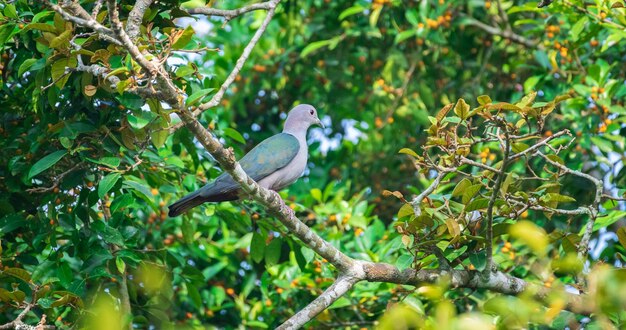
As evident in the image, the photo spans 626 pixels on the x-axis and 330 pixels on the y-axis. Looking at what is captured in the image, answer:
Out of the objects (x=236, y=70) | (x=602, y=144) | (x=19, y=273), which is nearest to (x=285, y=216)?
(x=236, y=70)

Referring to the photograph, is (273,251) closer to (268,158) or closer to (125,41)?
(268,158)

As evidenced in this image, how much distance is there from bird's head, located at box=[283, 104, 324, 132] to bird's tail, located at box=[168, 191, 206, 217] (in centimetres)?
122

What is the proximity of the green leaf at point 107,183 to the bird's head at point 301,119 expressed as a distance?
70.2 inches

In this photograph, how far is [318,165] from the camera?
7.23 metres

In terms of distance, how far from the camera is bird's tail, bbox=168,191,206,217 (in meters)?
4.50

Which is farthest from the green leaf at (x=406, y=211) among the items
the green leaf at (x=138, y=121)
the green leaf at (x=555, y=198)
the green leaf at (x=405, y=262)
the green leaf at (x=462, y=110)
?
the green leaf at (x=138, y=121)

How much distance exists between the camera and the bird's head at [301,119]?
5.69 meters

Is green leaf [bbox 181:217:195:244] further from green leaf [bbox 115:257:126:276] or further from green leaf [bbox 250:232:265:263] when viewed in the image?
green leaf [bbox 115:257:126:276]

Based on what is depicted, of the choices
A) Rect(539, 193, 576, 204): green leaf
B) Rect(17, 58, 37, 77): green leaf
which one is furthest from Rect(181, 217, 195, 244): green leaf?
Rect(539, 193, 576, 204): green leaf

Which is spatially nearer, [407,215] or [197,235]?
[407,215]

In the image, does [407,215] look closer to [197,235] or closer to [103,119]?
[103,119]

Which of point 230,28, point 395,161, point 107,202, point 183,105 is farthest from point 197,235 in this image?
point 183,105

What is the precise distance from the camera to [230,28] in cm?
782

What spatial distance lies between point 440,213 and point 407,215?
0.49 feet
